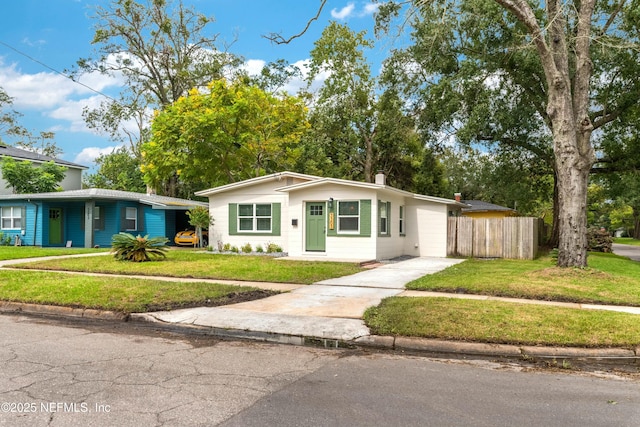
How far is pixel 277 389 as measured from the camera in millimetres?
4355

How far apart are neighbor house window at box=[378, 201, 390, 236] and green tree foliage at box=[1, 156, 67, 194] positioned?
2262cm

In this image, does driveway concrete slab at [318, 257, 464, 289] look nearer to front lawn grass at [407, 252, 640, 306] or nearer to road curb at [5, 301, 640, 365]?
front lawn grass at [407, 252, 640, 306]

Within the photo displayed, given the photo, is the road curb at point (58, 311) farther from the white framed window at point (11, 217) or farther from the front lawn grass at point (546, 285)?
the white framed window at point (11, 217)

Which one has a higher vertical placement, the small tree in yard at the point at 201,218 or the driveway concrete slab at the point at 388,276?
the small tree in yard at the point at 201,218

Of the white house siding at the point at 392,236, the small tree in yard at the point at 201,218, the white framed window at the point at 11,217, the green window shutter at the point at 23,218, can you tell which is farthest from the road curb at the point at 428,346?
the white framed window at the point at 11,217

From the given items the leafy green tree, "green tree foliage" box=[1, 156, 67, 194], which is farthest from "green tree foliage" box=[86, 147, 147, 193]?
the leafy green tree

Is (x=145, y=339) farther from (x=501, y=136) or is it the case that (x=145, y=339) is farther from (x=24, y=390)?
(x=501, y=136)

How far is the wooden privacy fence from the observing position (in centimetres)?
1867

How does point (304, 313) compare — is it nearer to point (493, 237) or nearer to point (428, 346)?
point (428, 346)

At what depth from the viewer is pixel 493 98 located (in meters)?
23.0

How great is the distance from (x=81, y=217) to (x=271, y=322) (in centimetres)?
2143

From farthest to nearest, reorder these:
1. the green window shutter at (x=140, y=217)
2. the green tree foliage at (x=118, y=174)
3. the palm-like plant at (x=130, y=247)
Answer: the green tree foliage at (x=118, y=174), the green window shutter at (x=140, y=217), the palm-like plant at (x=130, y=247)

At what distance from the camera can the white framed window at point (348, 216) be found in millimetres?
17656

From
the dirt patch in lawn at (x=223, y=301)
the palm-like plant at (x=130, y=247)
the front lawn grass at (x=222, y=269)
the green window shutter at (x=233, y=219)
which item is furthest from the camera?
the green window shutter at (x=233, y=219)
